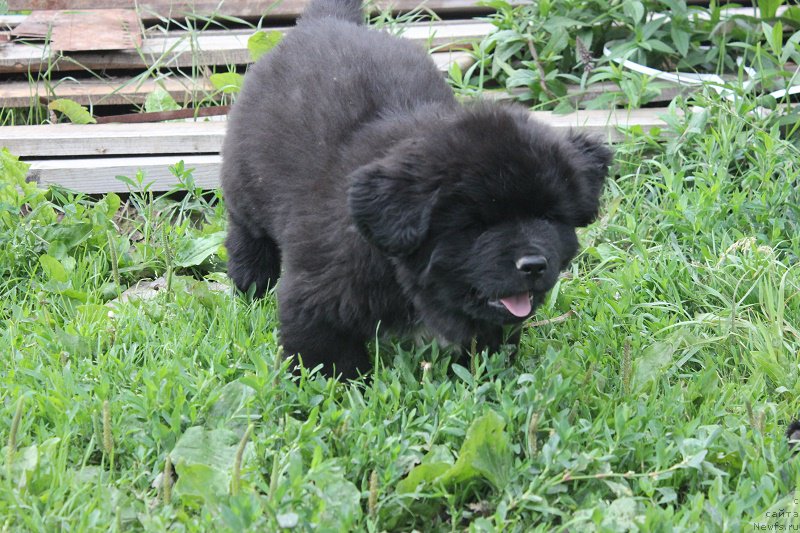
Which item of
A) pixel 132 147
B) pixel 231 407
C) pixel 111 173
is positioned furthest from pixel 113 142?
pixel 231 407

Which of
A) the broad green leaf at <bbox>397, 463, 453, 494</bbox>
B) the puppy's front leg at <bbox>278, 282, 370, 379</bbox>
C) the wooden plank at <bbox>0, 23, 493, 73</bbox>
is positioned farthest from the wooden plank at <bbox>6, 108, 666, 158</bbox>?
the broad green leaf at <bbox>397, 463, 453, 494</bbox>

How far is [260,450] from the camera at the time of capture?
2463 mm

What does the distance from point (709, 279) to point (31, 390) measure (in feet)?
7.49

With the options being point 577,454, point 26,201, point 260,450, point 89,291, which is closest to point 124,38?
point 26,201

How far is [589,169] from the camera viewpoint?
2771 millimetres

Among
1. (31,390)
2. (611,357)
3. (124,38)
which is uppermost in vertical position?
(124,38)

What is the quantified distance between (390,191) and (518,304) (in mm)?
469

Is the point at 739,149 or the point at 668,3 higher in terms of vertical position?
the point at 668,3

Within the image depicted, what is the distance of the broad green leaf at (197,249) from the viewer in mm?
3928

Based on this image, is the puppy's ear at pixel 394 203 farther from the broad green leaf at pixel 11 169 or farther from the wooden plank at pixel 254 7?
the wooden plank at pixel 254 7

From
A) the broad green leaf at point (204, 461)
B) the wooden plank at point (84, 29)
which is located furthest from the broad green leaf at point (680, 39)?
→ the broad green leaf at point (204, 461)

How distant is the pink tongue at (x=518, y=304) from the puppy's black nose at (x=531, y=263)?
0.15 meters

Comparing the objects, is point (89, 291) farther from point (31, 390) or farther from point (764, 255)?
point (764, 255)

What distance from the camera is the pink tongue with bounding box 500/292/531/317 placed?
2645 mm
